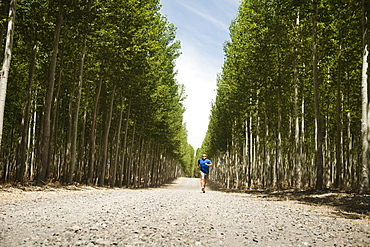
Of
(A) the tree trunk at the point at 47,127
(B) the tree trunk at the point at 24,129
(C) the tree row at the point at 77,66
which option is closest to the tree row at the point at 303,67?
(C) the tree row at the point at 77,66

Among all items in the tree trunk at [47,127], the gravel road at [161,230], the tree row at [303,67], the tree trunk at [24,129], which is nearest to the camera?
the gravel road at [161,230]

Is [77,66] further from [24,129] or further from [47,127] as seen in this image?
[47,127]

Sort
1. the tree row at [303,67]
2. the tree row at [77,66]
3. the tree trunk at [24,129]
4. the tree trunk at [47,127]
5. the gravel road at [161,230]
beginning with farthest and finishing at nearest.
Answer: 1. the tree row at [303,67]
2. the tree trunk at [24,129]
3. the tree row at [77,66]
4. the tree trunk at [47,127]
5. the gravel road at [161,230]

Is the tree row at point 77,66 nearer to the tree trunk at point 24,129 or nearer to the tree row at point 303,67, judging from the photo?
the tree trunk at point 24,129

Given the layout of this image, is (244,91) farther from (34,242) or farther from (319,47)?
(34,242)

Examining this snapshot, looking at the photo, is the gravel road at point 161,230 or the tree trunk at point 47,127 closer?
the gravel road at point 161,230

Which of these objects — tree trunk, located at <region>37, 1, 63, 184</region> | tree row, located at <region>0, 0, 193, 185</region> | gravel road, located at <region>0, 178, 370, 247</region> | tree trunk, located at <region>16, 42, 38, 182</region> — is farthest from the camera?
tree trunk, located at <region>16, 42, 38, 182</region>

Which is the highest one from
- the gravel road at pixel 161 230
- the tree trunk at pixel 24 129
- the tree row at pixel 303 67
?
the tree row at pixel 303 67

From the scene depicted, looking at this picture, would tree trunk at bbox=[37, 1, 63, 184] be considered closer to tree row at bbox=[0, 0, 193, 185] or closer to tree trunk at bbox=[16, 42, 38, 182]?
tree row at bbox=[0, 0, 193, 185]

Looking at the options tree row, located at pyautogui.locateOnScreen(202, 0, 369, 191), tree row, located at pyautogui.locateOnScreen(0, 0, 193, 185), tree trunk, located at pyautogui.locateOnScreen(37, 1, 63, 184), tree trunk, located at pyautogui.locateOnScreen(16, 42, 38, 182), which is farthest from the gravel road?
tree trunk, located at pyautogui.locateOnScreen(16, 42, 38, 182)

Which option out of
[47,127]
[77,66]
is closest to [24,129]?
[47,127]

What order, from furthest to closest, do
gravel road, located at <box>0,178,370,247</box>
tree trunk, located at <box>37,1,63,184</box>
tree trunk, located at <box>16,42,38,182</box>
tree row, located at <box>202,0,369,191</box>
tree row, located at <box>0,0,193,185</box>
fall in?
1. tree row, located at <box>202,0,369,191</box>
2. tree trunk, located at <box>16,42,38,182</box>
3. tree row, located at <box>0,0,193,185</box>
4. tree trunk, located at <box>37,1,63,184</box>
5. gravel road, located at <box>0,178,370,247</box>

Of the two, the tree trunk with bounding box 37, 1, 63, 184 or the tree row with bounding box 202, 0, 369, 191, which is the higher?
the tree row with bounding box 202, 0, 369, 191

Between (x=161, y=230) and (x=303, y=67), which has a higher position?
(x=303, y=67)
